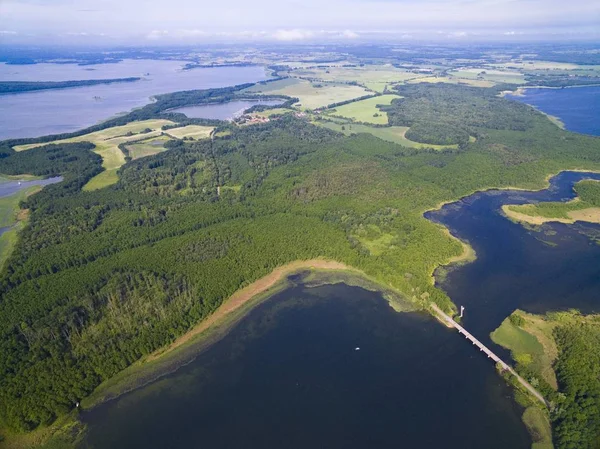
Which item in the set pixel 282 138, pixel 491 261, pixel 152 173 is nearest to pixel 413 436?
pixel 491 261

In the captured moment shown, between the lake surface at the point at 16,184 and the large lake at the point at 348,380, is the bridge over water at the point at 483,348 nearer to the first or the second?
the large lake at the point at 348,380

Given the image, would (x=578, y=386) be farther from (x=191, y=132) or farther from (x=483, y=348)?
(x=191, y=132)

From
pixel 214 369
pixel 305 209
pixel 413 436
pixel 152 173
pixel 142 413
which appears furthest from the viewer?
pixel 152 173

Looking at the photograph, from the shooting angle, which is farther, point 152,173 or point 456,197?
point 152,173

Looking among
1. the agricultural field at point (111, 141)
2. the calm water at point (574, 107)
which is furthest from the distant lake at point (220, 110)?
the calm water at point (574, 107)

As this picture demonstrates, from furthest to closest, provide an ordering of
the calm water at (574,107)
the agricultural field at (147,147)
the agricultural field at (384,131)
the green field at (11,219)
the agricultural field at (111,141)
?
the calm water at (574,107) < the agricultural field at (384,131) < the agricultural field at (147,147) < the agricultural field at (111,141) < the green field at (11,219)

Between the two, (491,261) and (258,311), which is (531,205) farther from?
(258,311)

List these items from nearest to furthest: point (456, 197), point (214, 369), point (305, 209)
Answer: point (214, 369) → point (305, 209) → point (456, 197)
